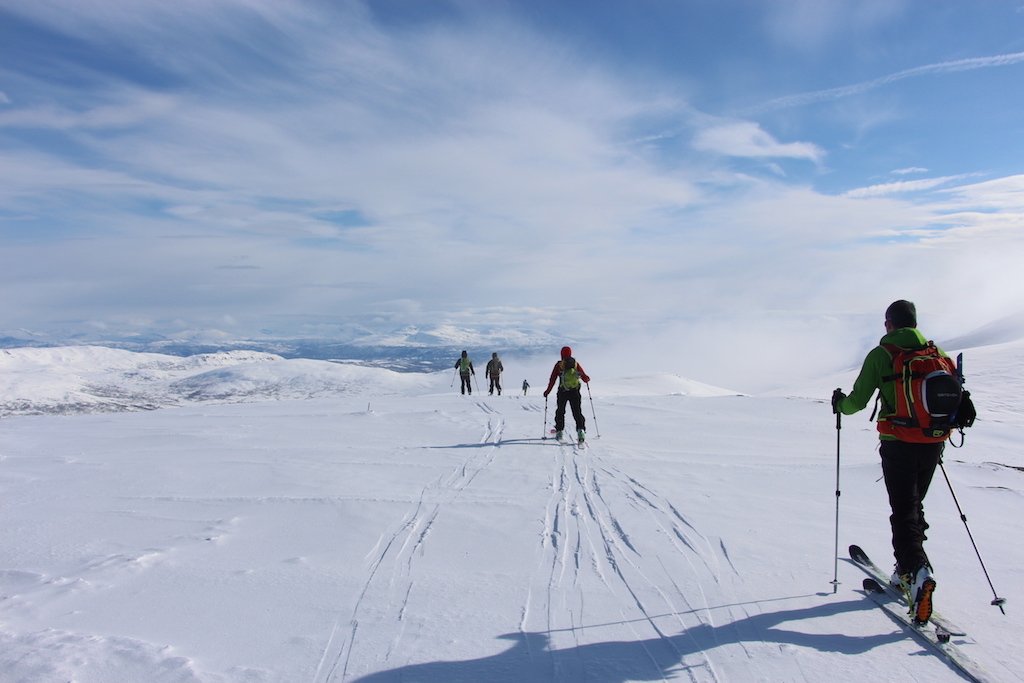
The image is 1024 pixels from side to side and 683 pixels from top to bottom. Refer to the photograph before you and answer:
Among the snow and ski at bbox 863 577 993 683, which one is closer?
ski at bbox 863 577 993 683

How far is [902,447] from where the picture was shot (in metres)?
4.19

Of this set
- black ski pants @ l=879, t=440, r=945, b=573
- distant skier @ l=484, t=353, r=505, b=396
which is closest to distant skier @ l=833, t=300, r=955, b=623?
black ski pants @ l=879, t=440, r=945, b=573

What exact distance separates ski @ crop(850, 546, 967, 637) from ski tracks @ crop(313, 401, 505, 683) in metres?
3.89

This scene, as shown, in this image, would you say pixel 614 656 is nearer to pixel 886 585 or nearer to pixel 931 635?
pixel 931 635

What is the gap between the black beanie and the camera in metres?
4.33

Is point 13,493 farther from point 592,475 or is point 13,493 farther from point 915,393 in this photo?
point 915,393

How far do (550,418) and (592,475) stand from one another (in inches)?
277

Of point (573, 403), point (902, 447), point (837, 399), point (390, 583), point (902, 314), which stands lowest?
point (390, 583)

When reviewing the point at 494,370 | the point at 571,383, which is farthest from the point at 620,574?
the point at 494,370

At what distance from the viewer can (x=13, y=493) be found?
23.4ft

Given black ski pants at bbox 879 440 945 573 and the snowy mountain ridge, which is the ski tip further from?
the snowy mountain ridge

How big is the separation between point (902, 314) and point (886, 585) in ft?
7.42

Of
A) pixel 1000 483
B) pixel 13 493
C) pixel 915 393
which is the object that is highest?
pixel 915 393

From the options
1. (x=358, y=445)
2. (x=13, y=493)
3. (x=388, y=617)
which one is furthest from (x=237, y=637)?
(x=358, y=445)
